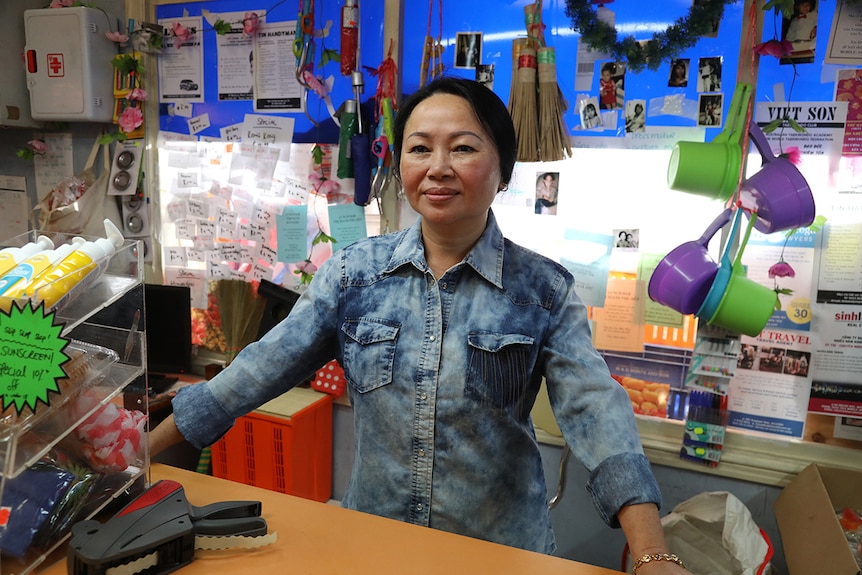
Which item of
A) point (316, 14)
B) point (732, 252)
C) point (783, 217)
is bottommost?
point (732, 252)

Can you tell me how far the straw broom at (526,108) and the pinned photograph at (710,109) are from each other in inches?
21.6

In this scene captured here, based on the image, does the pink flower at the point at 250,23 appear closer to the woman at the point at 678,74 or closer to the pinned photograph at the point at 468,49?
the pinned photograph at the point at 468,49

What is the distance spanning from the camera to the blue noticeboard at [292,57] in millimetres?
2352

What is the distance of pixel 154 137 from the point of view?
275 centimetres

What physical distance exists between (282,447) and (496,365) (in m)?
1.54

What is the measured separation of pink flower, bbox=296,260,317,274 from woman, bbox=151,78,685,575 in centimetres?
141

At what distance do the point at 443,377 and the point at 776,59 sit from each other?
1.63 metres

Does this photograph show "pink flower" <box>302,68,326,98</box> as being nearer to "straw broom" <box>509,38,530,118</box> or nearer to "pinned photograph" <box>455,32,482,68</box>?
"pinned photograph" <box>455,32,482,68</box>

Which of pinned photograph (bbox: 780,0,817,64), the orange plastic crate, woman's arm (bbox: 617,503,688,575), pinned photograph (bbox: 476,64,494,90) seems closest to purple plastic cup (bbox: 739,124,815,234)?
pinned photograph (bbox: 780,0,817,64)

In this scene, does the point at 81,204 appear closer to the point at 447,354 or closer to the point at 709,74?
the point at 447,354

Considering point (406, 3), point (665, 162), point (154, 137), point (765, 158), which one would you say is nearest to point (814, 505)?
point (765, 158)

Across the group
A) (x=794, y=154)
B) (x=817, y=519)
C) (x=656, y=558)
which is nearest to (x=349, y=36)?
(x=794, y=154)

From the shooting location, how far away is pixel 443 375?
1.05 m

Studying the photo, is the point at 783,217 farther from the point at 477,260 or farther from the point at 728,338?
the point at 477,260
